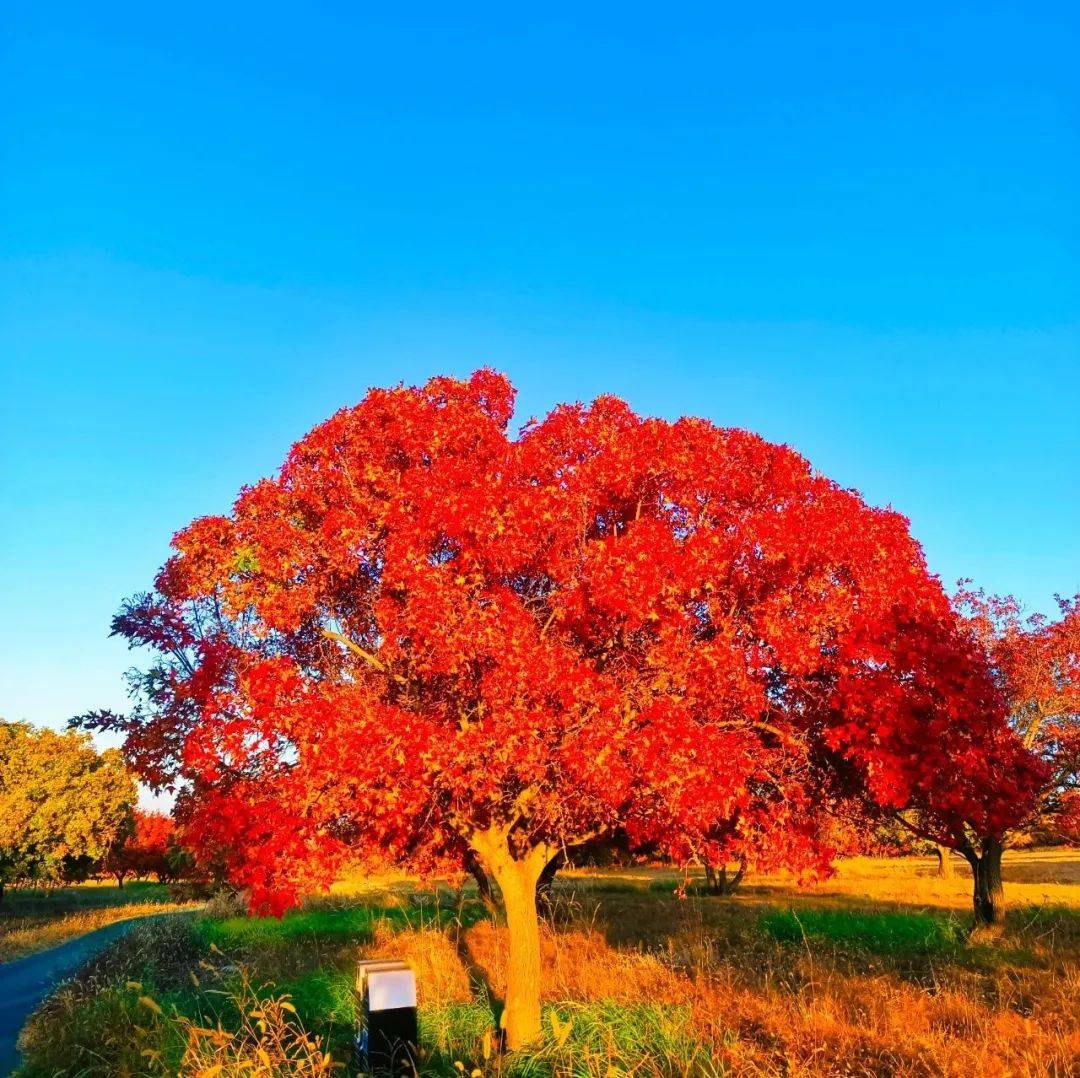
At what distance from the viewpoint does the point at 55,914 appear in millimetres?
47281

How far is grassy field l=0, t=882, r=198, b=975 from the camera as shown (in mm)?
34062

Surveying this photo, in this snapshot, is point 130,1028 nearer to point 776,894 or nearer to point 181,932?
point 181,932

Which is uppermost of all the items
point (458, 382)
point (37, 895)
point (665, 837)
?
point (458, 382)

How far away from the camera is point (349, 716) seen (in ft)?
31.8

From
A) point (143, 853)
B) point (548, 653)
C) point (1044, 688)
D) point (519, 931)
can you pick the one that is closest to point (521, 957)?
point (519, 931)

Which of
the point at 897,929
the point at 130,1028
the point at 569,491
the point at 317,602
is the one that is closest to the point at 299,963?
the point at 130,1028

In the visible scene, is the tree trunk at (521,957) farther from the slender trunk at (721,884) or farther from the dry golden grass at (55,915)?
the dry golden grass at (55,915)

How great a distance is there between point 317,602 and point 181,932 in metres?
21.3

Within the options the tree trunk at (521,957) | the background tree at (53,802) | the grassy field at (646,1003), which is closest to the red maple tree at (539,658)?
the tree trunk at (521,957)

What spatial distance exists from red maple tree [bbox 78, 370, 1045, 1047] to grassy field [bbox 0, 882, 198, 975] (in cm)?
2713

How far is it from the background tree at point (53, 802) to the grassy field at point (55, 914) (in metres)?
2.36

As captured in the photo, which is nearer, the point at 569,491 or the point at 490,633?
the point at 490,633

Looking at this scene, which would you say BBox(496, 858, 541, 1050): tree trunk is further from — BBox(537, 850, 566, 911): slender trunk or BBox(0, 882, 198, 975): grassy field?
BBox(0, 882, 198, 975): grassy field

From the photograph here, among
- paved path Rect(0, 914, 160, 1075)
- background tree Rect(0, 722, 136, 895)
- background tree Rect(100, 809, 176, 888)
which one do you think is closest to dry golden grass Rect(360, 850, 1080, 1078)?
paved path Rect(0, 914, 160, 1075)
